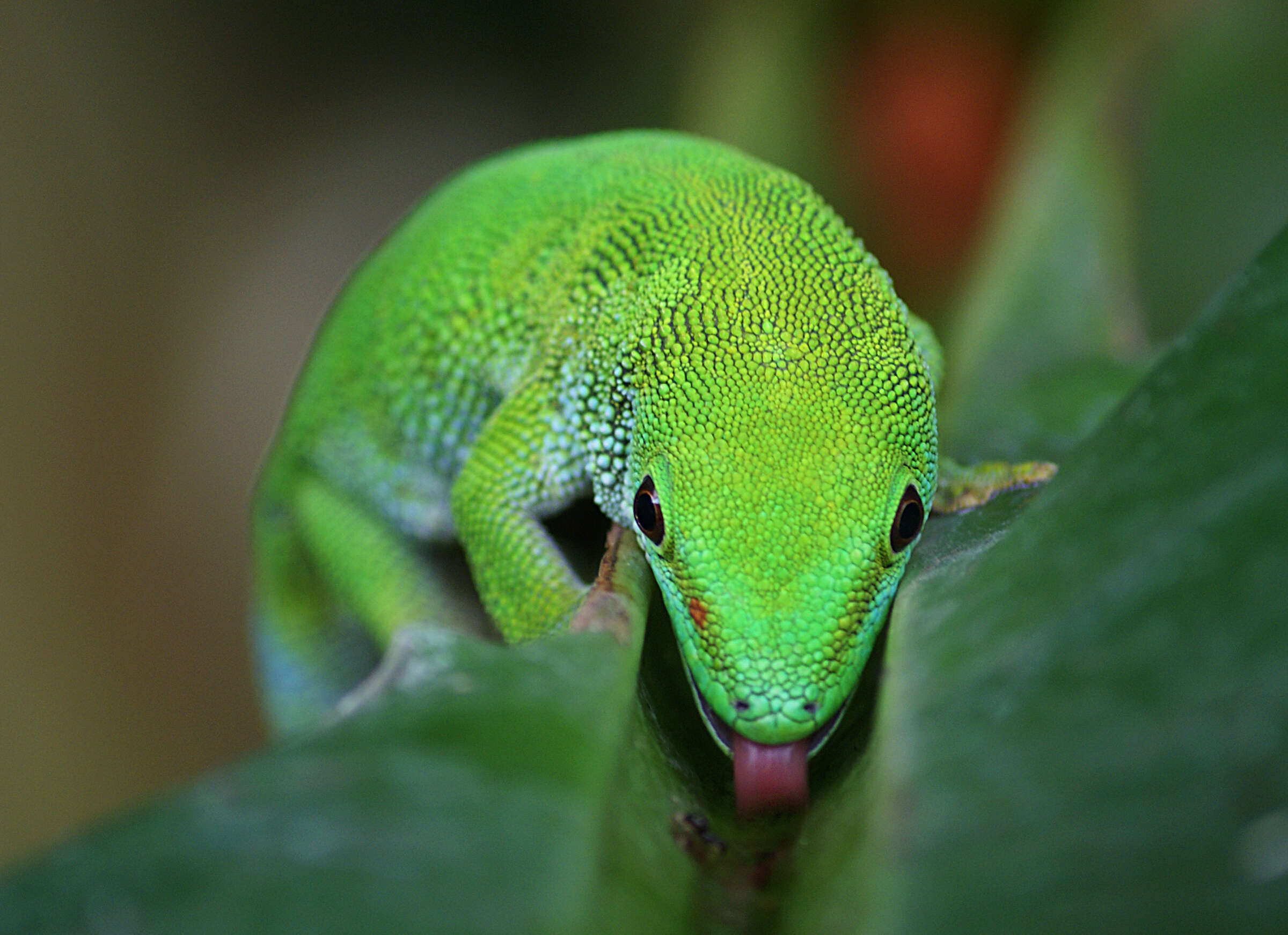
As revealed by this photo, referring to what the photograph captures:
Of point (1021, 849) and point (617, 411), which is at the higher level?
point (1021, 849)

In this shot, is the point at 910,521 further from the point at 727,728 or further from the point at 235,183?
the point at 235,183

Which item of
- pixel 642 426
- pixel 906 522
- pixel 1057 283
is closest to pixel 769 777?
pixel 906 522

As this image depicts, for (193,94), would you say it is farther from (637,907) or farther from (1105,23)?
(637,907)

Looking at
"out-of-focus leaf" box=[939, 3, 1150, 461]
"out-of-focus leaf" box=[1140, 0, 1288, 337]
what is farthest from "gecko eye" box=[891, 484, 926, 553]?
"out-of-focus leaf" box=[1140, 0, 1288, 337]

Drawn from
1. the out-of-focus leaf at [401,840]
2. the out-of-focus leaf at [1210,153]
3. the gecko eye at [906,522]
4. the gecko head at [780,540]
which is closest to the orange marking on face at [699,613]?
the gecko head at [780,540]

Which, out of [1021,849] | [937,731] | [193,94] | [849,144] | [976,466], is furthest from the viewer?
[193,94]

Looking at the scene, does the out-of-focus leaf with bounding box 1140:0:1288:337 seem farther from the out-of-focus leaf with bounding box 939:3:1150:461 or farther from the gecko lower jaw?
the gecko lower jaw

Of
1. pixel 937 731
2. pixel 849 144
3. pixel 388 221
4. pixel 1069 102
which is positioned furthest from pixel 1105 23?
pixel 388 221
